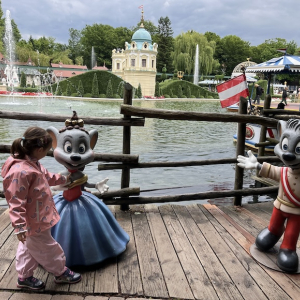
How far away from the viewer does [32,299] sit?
2508mm

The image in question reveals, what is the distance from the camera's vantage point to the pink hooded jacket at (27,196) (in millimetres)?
2264

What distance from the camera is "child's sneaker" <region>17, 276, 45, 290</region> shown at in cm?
261

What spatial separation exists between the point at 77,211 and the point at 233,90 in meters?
3.69

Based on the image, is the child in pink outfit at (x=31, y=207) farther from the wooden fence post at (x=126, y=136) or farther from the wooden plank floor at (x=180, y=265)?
the wooden fence post at (x=126, y=136)

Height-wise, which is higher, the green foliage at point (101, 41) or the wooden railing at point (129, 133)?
the green foliage at point (101, 41)

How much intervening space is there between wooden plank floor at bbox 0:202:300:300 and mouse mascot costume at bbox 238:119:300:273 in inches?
7.6

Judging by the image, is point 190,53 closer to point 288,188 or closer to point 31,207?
point 288,188

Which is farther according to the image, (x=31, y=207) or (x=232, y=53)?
(x=232, y=53)

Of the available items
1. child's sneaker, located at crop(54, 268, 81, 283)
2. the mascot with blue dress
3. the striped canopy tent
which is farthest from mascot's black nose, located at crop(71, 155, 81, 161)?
the striped canopy tent

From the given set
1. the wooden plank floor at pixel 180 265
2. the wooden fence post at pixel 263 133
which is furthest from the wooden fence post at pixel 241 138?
the wooden fence post at pixel 263 133

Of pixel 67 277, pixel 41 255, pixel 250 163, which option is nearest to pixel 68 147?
pixel 41 255

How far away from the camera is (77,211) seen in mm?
2904

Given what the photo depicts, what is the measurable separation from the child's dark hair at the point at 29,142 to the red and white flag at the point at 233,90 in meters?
3.83

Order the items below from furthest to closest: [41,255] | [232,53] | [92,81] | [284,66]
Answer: [232,53] < [92,81] < [284,66] < [41,255]
